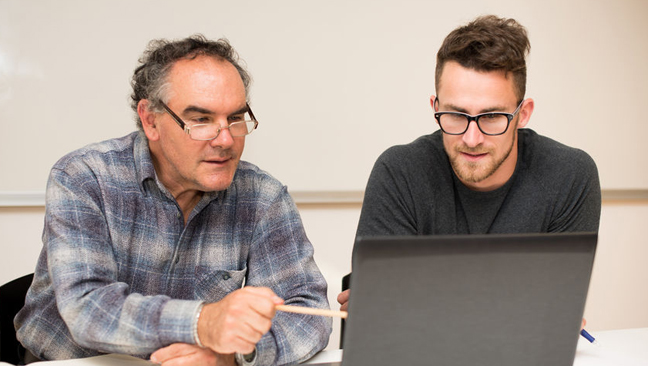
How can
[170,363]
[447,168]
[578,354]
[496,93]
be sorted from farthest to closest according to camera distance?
[447,168] → [496,93] → [578,354] → [170,363]

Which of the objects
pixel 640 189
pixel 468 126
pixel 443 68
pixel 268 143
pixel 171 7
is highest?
pixel 171 7

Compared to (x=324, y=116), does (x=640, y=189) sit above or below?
below

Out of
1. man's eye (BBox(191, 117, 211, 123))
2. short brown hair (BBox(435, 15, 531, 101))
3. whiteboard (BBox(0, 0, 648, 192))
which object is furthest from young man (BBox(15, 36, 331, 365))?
whiteboard (BBox(0, 0, 648, 192))

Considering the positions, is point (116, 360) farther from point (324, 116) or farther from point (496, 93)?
point (324, 116)

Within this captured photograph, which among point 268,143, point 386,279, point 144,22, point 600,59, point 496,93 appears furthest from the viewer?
point 600,59

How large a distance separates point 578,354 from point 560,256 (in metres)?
0.53

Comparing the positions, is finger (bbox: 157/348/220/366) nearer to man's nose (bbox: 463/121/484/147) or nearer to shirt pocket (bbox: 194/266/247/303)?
shirt pocket (bbox: 194/266/247/303)

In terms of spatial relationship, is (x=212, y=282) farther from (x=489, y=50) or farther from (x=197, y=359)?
(x=489, y=50)

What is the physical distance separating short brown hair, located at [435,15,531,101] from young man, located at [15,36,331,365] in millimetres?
539

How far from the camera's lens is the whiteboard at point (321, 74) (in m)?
2.19

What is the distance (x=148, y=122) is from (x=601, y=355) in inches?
46.8

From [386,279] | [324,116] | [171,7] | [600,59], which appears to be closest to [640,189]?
[600,59]

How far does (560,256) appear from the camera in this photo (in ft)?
2.85

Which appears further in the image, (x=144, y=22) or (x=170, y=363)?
(x=144, y=22)
